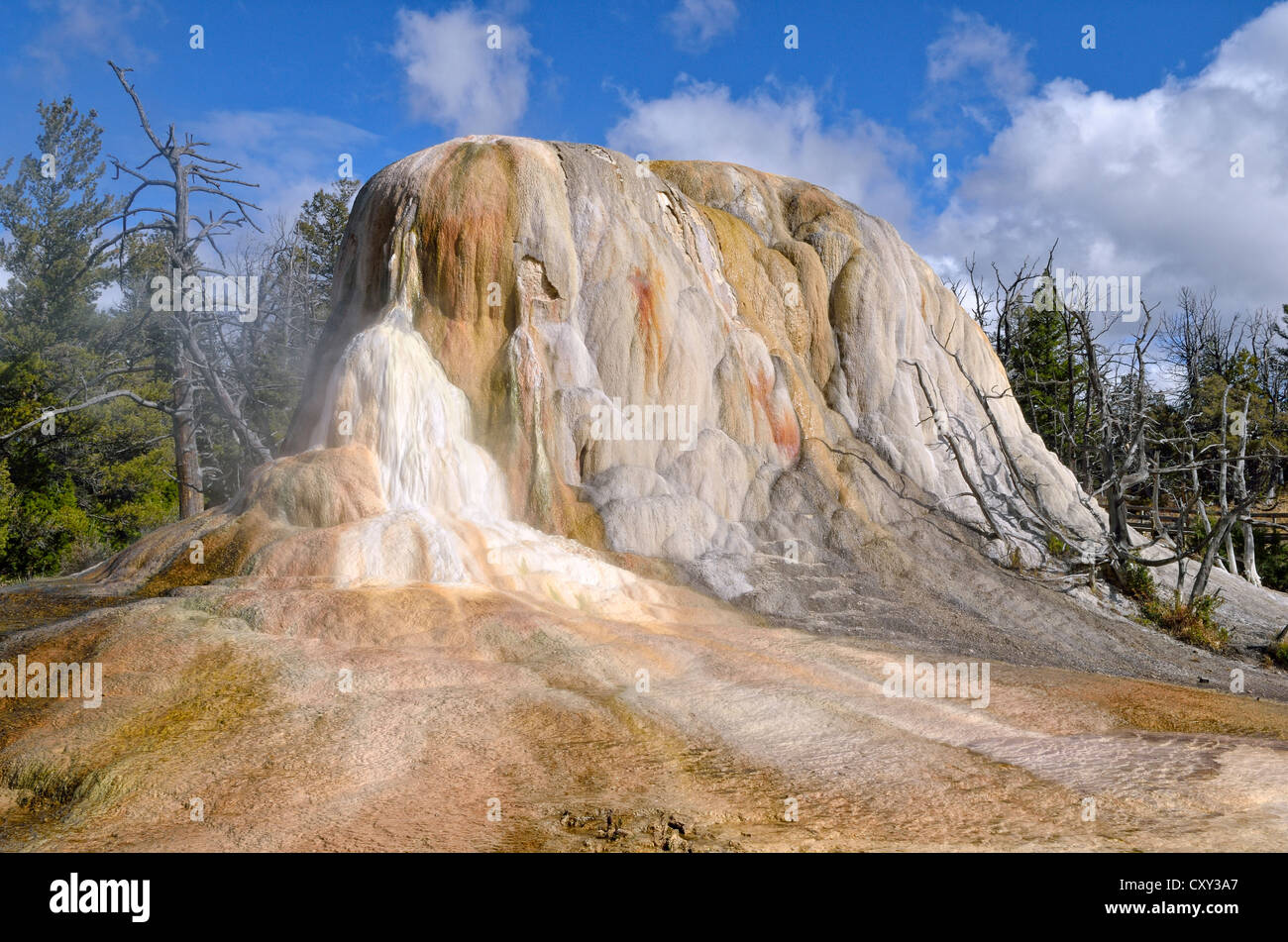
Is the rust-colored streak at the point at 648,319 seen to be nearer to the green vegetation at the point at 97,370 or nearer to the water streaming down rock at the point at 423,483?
the water streaming down rock at the point at 423,483

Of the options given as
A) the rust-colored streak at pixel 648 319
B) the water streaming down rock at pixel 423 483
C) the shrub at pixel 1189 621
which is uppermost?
the rust-colored streak at pixel 648 319

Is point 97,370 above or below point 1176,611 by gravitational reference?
above

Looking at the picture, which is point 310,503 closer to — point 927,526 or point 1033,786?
point 1033,786

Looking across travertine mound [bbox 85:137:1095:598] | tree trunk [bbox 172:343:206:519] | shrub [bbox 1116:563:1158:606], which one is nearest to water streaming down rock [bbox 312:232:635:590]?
travertine mound [bbox 85:137:1095:598]

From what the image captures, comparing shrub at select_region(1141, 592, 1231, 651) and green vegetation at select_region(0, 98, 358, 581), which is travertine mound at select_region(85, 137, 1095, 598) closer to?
shrub at select_region(1141, 592, 1231, 651)

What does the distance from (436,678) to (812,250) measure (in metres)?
11.2

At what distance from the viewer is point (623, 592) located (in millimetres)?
10242

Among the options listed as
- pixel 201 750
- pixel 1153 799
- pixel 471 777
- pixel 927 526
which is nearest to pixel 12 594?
pixel 201 750

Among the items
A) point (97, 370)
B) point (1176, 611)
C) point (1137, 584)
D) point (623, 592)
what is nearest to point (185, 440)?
point (97, 370)

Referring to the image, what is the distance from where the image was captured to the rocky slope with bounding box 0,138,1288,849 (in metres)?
5.30

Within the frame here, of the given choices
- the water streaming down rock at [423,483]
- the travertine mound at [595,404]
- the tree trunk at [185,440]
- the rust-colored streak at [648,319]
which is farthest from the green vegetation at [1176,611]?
the tree trunk at [185,440]

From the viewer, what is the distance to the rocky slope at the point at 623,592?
5297 millimetres

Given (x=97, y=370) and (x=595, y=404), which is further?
(x=97, y=370)

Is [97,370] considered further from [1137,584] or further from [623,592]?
[1137,584]
